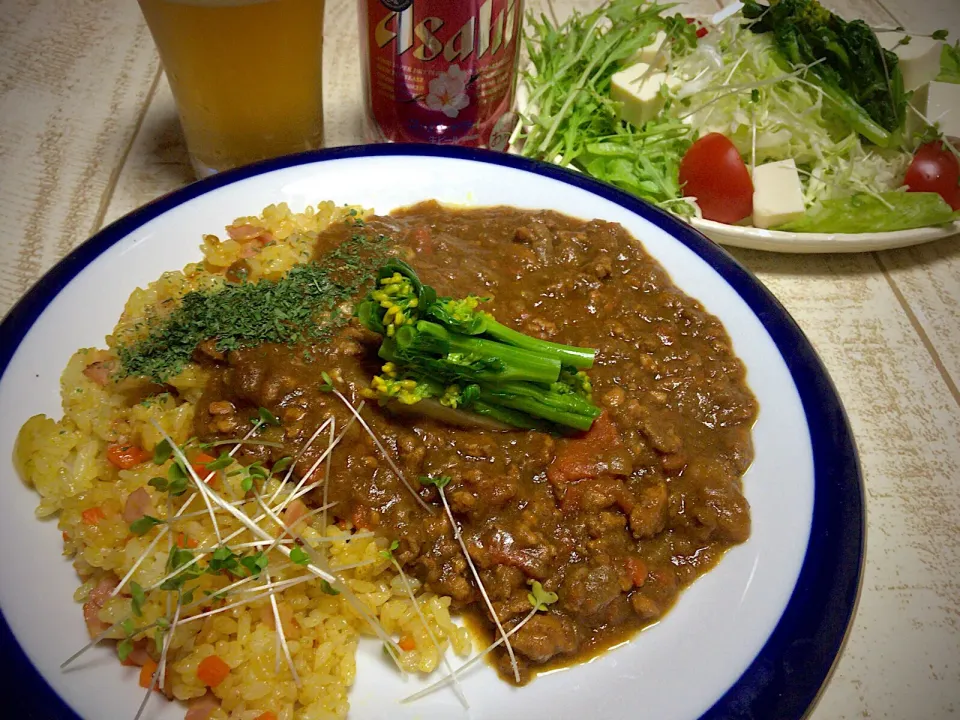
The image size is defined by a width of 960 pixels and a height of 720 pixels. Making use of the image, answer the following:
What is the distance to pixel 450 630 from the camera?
2.44 metres

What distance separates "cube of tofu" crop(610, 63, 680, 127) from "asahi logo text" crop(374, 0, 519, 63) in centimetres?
131

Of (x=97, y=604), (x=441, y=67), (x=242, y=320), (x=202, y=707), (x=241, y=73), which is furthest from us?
(x=441, y=67)

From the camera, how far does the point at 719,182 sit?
431cm

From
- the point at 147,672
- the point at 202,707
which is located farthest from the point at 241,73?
the point at 202,707

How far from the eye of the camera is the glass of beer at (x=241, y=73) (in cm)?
333

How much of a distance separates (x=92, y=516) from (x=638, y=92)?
4.25 m

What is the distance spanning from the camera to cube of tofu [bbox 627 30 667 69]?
5109mm

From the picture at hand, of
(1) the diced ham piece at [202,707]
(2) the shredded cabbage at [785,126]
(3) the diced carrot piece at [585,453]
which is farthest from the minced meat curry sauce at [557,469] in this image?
(2) the shredded cabbage at [785,126]

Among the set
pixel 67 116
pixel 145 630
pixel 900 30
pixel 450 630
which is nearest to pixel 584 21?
pixel 900 30

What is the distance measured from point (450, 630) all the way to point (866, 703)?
5.26 ft

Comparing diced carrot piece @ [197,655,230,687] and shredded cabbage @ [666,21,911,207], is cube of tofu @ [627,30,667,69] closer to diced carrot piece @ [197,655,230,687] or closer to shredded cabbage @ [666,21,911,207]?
shredded cabbage @ [666,21,911,207]

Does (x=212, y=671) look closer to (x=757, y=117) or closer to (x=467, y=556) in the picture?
(x=467, y=556)

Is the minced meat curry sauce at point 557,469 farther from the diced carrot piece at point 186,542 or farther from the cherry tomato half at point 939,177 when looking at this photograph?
the cherry tomato half at point 939,177

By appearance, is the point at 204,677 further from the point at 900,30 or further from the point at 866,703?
the point at 900,30
